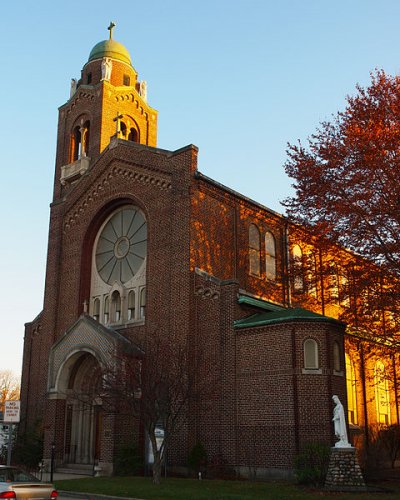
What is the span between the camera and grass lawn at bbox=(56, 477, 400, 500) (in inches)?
659

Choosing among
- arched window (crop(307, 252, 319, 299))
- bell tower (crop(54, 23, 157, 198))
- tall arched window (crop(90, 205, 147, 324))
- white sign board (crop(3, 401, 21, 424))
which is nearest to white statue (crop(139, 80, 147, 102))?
bell tower (crop(54, 23, 157, 198))

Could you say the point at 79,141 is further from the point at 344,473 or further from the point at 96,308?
the point at 344,473

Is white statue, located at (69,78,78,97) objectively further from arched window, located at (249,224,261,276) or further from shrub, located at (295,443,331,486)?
shrub, located at (295,443,331,486)

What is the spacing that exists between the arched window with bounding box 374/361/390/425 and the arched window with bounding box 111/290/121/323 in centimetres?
1401

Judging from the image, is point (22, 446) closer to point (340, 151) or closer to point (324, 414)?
point (324, 414)

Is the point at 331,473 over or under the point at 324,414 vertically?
under

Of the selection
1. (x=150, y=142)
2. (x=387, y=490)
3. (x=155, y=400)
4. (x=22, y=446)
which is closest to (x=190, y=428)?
(x=155, y=400)

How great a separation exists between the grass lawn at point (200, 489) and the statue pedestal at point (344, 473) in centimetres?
67

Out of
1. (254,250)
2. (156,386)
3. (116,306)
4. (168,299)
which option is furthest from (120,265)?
(156,386)

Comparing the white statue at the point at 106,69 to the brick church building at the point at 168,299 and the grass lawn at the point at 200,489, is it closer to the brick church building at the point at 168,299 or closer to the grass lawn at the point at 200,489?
the brick church building at the point at 168,299

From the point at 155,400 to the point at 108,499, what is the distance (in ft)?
13.8

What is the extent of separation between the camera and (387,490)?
18.8m

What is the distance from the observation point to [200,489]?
1852 centimetres

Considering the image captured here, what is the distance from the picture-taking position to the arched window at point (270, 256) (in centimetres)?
3116
